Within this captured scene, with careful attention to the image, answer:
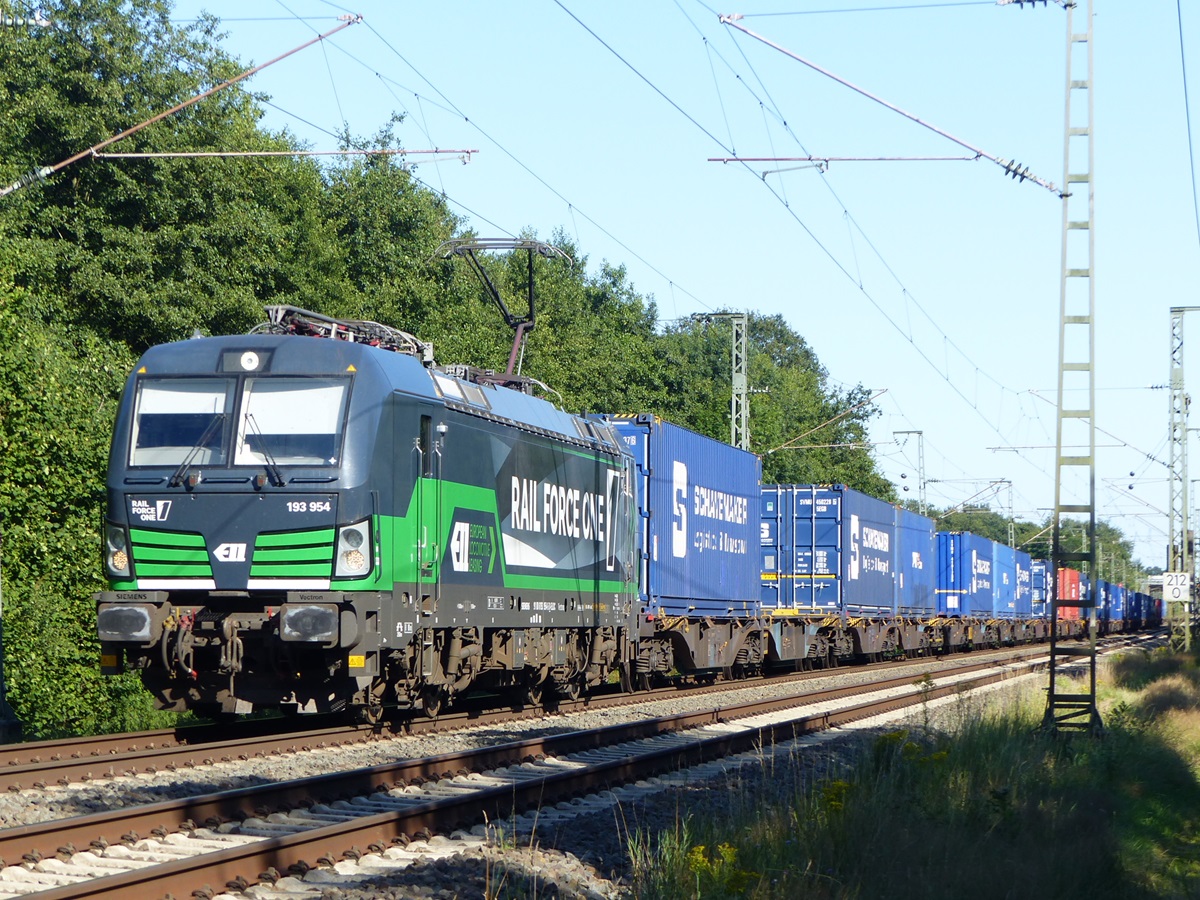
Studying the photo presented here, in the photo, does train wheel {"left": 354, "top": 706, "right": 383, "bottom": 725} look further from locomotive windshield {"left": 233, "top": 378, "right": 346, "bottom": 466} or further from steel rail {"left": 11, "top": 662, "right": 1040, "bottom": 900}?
locomotive windshield {"left": 233, "top": 378, "right": 346, "bottom": 466}

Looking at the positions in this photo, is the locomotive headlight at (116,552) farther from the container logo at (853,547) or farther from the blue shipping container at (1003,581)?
the blue shipping container at (1003,581)

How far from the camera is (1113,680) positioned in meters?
28.6

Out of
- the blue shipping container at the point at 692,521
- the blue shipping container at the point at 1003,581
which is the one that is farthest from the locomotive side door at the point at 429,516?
the blue shipping container at the point at 1003,581

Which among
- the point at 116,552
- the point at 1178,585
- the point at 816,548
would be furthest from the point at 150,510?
the point at 1178,585

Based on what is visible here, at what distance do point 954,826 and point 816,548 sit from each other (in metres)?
22.3

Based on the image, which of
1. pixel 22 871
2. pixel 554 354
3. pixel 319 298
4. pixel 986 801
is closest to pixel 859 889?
pixel 986 801

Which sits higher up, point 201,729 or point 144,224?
point 144,224

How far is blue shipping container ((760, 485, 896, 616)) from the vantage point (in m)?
31.2

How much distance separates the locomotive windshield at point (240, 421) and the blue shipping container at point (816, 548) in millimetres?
18857

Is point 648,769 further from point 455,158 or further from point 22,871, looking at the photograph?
point 455,158

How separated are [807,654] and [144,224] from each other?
54.7 ft

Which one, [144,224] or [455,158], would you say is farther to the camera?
[144,224]

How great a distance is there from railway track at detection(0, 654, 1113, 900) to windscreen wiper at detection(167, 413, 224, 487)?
3522 mm

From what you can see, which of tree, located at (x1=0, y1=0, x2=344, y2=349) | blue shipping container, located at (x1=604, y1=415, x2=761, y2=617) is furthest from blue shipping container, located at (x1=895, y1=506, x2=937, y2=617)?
tree, located at (x1=0, y1=0, x2=344, y2=349)
